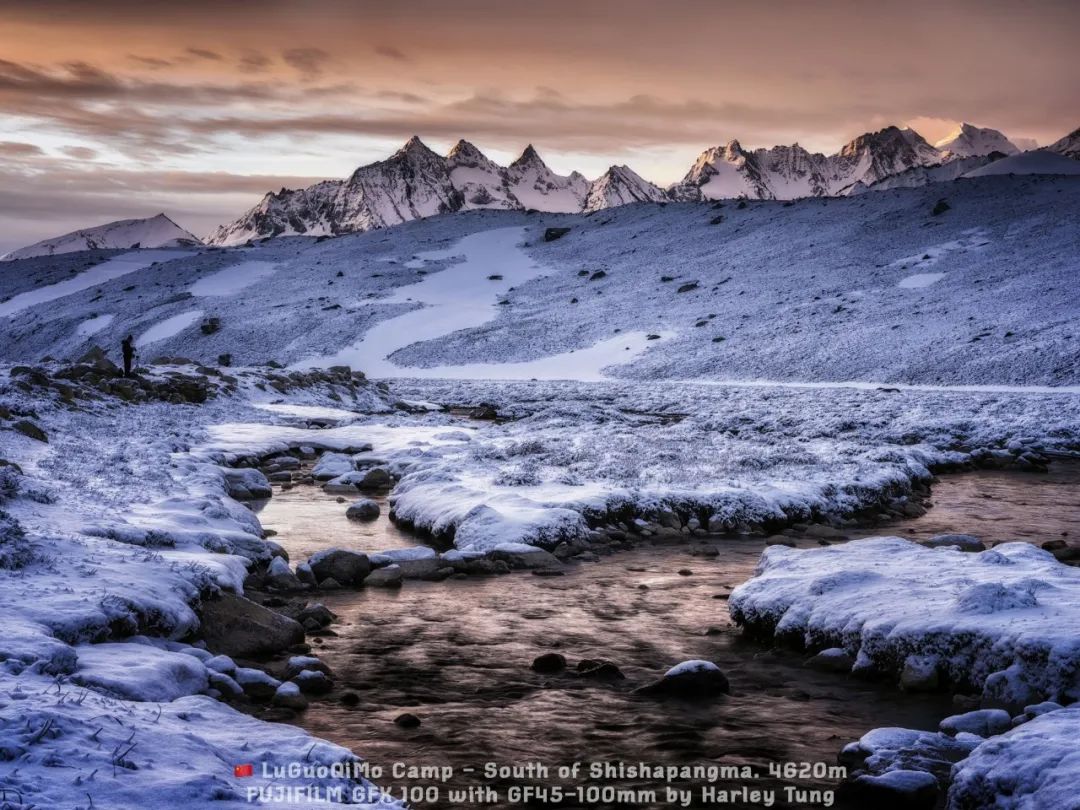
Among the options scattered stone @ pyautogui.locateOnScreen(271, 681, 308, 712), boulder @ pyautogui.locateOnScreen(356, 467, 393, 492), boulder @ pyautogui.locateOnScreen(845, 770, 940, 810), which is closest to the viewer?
boulder @ pyautogui.locateOnScreen(845, 770, 940, 810)

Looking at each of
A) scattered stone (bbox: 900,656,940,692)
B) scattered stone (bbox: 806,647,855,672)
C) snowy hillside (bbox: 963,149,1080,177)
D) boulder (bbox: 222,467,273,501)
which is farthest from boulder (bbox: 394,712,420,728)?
snowy hillside (bbox: 963,149,1080,177)

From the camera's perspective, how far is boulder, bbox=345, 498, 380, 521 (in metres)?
18.7

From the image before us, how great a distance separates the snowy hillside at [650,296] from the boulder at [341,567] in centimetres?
4148

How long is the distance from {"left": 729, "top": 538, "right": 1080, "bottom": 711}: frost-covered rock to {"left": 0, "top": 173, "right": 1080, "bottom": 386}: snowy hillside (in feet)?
124

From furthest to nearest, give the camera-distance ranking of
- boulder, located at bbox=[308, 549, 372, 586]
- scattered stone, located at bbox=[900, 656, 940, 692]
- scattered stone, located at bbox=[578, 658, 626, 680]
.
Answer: boulder, located at bbox=[308, 549, 372, 586], scattered stone, located at bbox=[578, 658, 626, 680], scattered stone, located at bbox=[900, 656, 940, 692]

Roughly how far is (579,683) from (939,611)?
13.4ft

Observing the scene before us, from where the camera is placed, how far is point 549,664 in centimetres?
993

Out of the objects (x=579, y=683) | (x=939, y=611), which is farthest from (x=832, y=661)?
(x=579, y=683)

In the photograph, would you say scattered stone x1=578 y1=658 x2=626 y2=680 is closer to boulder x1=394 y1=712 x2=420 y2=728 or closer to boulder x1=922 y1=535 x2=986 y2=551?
boulder x1=394 y1=712 x2=420 y2=728

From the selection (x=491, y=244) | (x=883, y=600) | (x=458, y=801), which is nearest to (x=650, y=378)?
(x=883, y=600)

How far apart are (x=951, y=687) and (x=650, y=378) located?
170 ft

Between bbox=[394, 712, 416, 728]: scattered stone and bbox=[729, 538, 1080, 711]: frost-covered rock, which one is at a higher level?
bbox=[729, 538, 1080, 711]: frost-covered rock

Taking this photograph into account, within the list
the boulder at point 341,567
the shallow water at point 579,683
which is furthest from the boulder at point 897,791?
the boulder at point 341,567

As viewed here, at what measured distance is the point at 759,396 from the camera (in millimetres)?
45250
